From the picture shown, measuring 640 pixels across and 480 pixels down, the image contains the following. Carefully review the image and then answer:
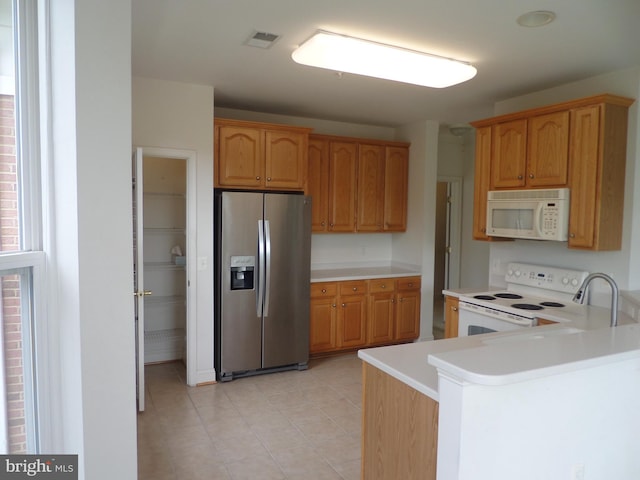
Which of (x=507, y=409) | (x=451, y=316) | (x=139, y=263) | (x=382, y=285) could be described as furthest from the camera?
(x=382, y=285)

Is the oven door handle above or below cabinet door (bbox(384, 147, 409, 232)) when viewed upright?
below

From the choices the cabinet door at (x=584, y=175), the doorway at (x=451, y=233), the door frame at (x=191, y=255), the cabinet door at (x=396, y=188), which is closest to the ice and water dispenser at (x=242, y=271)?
the door frame at (x=191, y=255)

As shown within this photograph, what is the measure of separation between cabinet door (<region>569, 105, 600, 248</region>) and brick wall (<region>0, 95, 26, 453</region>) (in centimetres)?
329

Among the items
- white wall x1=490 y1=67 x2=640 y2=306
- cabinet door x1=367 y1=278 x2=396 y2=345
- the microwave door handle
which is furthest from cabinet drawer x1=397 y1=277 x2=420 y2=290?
the microwave door handle

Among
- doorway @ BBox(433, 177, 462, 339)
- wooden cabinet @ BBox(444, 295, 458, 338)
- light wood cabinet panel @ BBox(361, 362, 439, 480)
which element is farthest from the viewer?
doorway @ BBox(433, 177, 462, 339)

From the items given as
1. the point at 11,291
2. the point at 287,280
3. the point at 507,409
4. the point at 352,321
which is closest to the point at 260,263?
the point at 287,280

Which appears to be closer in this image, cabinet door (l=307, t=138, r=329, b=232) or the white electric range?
the white electric range

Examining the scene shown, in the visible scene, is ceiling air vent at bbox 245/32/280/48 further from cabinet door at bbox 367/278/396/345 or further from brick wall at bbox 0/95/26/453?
cabinet door at bbox 367/278/396/345

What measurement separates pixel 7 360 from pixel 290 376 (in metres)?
3.03

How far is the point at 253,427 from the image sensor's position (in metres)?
3.14

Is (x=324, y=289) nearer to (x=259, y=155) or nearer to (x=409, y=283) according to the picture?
(x=409, y=283)

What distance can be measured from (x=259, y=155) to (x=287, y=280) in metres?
1.20

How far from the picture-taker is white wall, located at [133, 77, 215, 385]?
3590 millimetres

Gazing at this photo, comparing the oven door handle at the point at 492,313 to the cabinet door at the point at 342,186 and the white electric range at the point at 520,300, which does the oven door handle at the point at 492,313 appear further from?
the cabinet door at the point at 342,186
